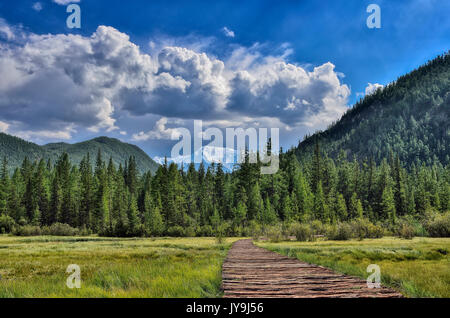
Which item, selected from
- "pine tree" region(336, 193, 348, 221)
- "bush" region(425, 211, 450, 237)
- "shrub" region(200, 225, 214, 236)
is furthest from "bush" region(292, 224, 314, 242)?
"pine tree" region(336, 193, 348, 221)

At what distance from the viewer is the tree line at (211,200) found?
259 feet

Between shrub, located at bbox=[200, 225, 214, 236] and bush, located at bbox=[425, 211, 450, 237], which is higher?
bush, located at bbox=[425, 211, 450, 237]

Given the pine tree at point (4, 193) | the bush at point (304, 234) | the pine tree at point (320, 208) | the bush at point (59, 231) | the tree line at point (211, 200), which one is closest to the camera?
the bush at point (304, 234)

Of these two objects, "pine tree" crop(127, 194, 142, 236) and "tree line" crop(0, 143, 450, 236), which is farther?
"tree line" crop(0, 143, 450, 236)

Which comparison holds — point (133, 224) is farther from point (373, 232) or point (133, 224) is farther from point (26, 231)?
point (373, 232)

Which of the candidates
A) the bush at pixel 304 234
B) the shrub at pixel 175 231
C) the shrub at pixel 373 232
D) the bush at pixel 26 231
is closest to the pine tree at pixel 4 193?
the bush at pixel 26 231

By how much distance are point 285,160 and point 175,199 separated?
4348 cm

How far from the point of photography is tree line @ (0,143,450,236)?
79000 mm

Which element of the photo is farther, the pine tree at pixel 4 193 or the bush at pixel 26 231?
the pine tree at pixel 4 193

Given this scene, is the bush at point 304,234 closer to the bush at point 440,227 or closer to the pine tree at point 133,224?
the bush at point 440,227

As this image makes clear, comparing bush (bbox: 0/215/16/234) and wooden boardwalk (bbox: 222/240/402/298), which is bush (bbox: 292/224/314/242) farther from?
bush (bbox: 0/215/16/234)

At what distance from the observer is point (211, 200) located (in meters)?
105

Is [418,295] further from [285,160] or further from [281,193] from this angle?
[285,160]

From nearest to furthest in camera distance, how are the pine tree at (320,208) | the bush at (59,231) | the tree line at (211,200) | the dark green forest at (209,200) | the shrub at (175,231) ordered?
the shrub at (175,231) → the bush at (59,231) → the dark green forest at (209,200) → the tree line at (211,200) → the pine tree at (320,208)
